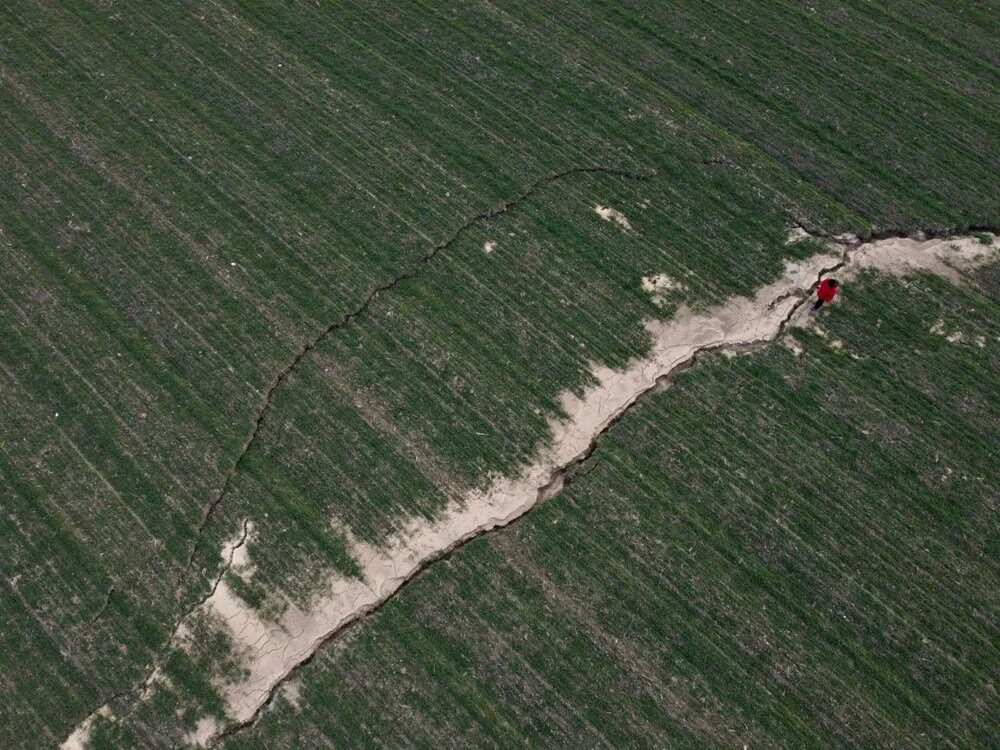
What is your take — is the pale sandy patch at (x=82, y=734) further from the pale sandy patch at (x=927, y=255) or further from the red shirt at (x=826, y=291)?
the pale sandy patch at (x=927, y=255)

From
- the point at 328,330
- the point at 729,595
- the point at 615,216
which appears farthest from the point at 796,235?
the point at 328,330

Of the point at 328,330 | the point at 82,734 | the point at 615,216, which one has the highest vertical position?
the point at 615,216

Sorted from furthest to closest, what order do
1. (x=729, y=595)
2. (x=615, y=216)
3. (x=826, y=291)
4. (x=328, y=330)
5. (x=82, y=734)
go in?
(x=615, y=216) → (x=826, y=291) → (x=328, y=330) → (x=729, y=595) → (x=82, y=734)

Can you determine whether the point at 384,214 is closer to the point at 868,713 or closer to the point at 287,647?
the point at 287,647

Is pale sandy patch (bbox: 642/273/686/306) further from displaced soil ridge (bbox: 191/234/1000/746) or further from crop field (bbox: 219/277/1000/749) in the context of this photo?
crop field (bbox: 219/277/1000/749)

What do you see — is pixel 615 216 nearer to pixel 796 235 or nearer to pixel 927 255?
pixel 796 235

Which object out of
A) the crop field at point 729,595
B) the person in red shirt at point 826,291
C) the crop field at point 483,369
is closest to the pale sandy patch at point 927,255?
the crop field at point 483,369
